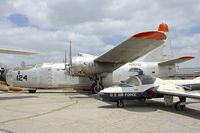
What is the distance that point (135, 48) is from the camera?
48.8 feet

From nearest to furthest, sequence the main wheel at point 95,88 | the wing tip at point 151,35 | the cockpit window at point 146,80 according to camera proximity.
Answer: the cockpit window at point 146,80, the wing tip at point 151,35, the main wheel at point 95,88

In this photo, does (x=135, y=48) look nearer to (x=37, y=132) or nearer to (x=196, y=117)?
(x=196, y=117)

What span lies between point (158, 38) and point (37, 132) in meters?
8.63

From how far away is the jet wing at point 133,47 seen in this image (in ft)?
42.2

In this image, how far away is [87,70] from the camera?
16781 millimetres

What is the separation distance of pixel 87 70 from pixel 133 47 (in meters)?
3.67

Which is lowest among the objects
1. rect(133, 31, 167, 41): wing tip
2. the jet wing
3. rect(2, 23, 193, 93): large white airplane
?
rect(2, 23, 193, 93): large white airplane

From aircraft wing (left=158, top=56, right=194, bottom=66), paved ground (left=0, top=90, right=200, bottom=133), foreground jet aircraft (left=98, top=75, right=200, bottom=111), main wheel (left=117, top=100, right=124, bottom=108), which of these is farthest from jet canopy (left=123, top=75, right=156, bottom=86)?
aircraft wing (left=158, top=56, right=194, bottom=66)

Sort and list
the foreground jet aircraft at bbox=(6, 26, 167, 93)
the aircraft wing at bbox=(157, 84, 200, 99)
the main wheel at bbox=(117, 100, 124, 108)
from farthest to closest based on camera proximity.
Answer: the foreground jet aircraft at bbox=(6, 26, 167, 93), the main wheel at bbox=(117, 100, 124, 108), the aircraft wing at bbox=(157, 84, 200, 99)

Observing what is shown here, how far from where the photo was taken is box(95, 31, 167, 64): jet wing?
12859 millimetres

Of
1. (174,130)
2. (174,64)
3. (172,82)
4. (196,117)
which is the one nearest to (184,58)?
(174,64)

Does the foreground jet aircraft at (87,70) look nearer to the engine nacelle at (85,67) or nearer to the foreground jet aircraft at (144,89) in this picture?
the engine nacelle at (85,67)

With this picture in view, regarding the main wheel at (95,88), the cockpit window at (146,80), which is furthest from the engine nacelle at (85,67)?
the cockpit window at (146,80)

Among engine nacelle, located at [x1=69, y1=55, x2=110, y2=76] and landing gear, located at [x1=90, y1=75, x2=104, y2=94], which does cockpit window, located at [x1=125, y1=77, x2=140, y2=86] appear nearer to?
engine nacelle, located at [x1=69, y1=55, x2=110, y2=76]
